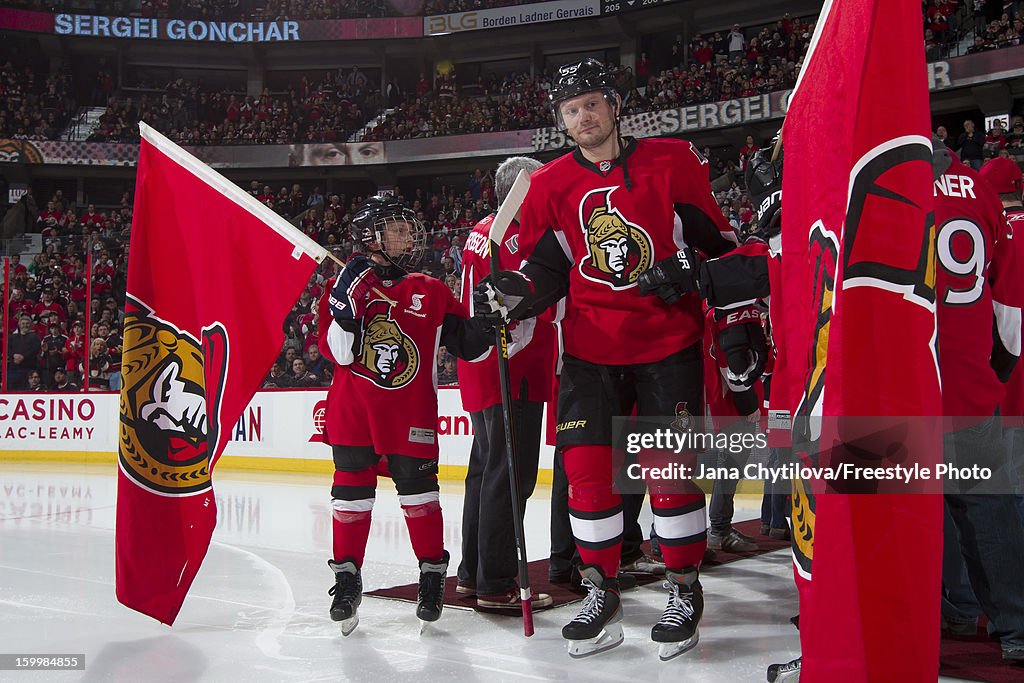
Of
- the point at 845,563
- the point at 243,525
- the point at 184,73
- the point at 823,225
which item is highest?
the point at 184,73

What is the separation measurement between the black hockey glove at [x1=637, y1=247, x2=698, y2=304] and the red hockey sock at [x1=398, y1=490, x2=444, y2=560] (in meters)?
1.04

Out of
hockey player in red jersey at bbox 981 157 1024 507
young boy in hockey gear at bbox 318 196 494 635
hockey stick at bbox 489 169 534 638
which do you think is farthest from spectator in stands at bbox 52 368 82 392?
hockey player in red jersey at bbox 981 157 1024 507

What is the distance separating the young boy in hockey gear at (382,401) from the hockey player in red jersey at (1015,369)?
5.82 feet

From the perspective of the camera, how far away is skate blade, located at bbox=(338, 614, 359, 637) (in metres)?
2.87


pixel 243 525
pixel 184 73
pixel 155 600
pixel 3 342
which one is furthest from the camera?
pixel 184 73

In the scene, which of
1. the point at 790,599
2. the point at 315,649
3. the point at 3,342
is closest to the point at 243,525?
the point at 315,649

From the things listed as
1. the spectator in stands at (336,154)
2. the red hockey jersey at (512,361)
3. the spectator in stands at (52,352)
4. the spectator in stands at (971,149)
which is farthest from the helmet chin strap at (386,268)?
the spectator in stands at (336,154)

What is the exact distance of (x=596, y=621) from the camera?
2566 millimetres

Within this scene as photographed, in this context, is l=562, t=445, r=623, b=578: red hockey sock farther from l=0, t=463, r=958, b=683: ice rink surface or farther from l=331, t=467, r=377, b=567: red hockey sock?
l=331, t=467, r=377, b=567: red hockey sock

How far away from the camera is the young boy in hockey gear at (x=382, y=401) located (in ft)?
9.87

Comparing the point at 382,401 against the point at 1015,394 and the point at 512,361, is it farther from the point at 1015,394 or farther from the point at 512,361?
the point at 1015,394

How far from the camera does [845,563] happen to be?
5.25ft

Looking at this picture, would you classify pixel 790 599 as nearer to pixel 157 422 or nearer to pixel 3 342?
pixel 157 422

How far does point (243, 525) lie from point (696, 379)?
3.58 metres
